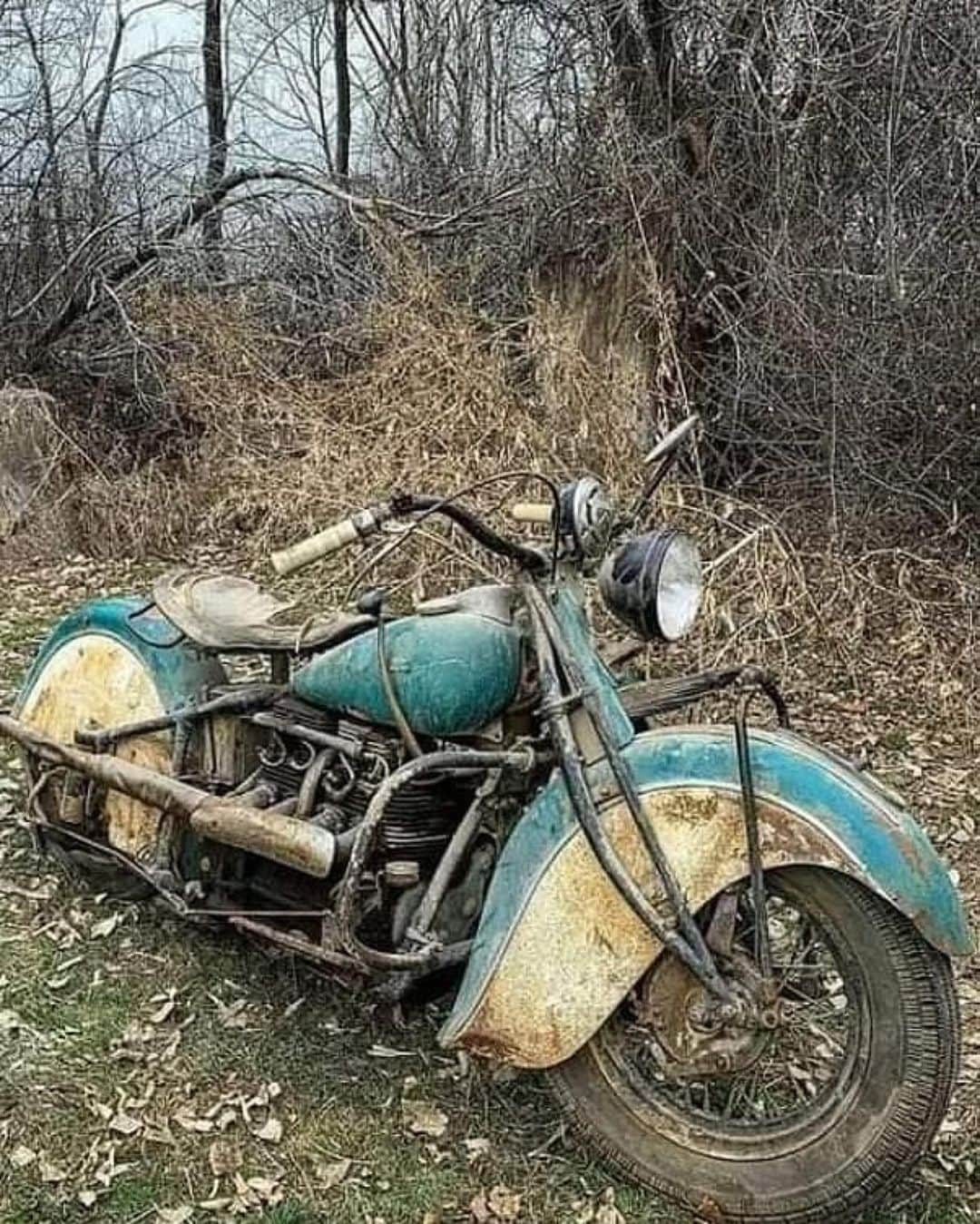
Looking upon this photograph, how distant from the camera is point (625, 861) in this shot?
2.47 meters

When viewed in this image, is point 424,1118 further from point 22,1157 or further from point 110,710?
point 110,710

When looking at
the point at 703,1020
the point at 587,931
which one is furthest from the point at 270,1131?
the point at 703,1020

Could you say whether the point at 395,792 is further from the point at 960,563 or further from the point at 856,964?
the point at 960,563

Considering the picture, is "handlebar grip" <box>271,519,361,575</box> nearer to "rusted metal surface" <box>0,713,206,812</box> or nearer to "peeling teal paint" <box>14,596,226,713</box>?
"rusted metal surface" <box>0,713,206,812</box>

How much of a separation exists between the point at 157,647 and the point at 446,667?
0.98 m

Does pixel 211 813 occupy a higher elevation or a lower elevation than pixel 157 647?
lower

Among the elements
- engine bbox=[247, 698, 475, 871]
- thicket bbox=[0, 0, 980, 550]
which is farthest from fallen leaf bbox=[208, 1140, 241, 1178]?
thicket bbox=[0, 0, 980, 550]

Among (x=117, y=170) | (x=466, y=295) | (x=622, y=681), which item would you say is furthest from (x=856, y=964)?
(x=117, y=170)

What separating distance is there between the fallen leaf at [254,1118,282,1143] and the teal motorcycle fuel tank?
2.65 ft

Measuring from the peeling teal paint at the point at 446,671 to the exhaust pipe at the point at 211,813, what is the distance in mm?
291

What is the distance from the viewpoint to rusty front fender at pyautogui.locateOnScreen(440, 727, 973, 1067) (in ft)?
7.84

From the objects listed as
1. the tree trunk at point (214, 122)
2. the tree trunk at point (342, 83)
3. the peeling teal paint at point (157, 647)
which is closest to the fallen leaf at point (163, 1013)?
the peeling teal paint at point (157, 647)

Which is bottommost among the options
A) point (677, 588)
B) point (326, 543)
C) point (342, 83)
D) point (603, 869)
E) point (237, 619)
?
point (603, 869)

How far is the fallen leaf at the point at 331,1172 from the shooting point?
2.61 meters
